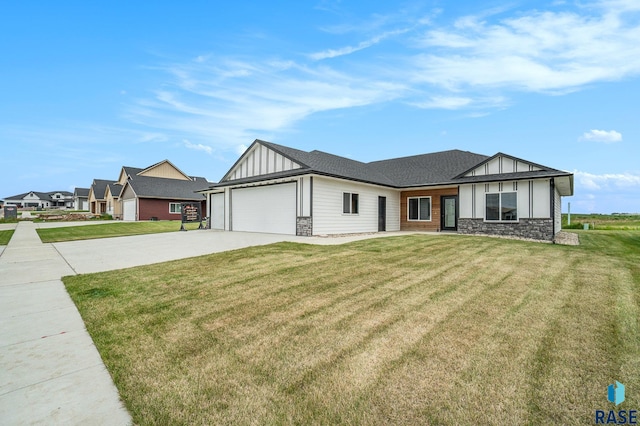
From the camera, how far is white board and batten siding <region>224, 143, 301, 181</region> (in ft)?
52.7

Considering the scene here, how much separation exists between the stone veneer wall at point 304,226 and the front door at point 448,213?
9390 millimetres

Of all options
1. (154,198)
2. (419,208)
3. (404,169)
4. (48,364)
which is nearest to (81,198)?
(154,198)

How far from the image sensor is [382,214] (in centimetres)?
1838

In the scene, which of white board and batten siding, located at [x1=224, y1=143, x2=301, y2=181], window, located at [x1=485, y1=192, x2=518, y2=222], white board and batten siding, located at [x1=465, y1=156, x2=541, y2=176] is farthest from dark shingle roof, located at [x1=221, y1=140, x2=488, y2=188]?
A: window, located at [x1=485, y1=192, x2=518, y2=222]

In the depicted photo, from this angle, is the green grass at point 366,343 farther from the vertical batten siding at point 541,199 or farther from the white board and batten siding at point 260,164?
the white board and batten siding at point 260,164

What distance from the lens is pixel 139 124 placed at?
23906 mm

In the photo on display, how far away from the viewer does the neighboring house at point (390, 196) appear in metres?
13.8

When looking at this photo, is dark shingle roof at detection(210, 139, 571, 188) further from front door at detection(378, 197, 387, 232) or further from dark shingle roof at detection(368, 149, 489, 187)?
front door at detection(378, 197, 387, 232)

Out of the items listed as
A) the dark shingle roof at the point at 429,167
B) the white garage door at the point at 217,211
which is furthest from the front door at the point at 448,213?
the white garage door at the point at 217,211

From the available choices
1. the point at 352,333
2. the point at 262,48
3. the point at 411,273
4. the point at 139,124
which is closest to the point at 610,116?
the point at 411,273

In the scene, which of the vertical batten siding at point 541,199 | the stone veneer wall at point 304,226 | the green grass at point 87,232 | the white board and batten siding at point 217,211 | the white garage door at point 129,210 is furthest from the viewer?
the white garage door at point 129,210

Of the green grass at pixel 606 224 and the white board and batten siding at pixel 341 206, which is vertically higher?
the white board and batten siding at pixel 341 206

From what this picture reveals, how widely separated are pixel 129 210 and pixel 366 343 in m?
39.4

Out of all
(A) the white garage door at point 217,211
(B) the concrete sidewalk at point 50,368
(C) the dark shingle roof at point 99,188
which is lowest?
(B) the concrete sidewalk at point 50,368
